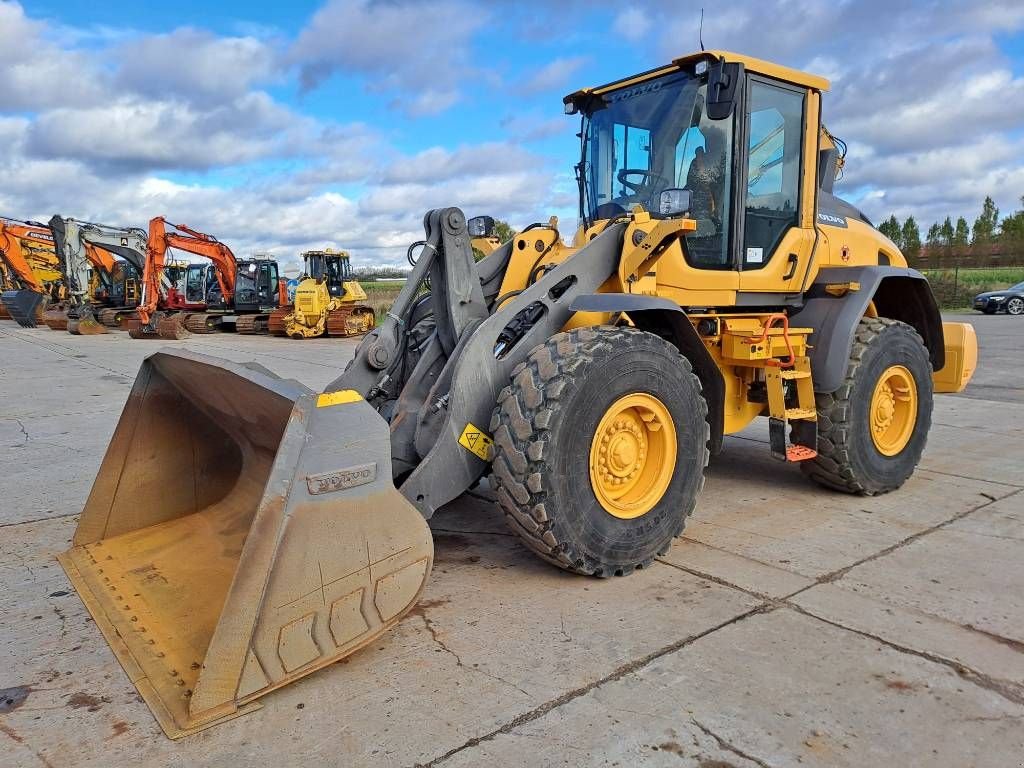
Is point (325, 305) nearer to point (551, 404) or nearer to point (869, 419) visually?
point (869, 419)

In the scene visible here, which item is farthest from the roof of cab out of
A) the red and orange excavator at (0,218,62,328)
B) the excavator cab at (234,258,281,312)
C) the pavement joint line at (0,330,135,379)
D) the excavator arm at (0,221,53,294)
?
the excavator arm at (0,221,53,294)

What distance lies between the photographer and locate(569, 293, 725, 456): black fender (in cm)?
371

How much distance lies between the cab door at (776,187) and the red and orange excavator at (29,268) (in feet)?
93.3

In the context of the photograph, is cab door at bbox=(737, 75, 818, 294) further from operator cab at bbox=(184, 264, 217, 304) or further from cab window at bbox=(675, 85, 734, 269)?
operator cab at bbox=(184, 264, 217, 304)

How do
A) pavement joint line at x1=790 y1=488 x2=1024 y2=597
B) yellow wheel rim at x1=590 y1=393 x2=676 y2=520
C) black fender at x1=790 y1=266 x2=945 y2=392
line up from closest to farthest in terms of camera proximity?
1. yellow wheel rim at x1=590 y1=393 x2=676 y2=520
2. pavement joint line at x1=790 y1=488 x2=1024 y2=597
3. black fender at x1=790 y1=266 x2=945 y2=392

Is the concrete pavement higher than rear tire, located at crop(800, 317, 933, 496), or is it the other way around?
rear tire, located at crop(800, 317, 933, 496)

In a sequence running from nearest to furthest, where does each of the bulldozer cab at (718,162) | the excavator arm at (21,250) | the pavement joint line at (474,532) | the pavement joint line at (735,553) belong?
the pavement joint line at (735,553)
the pavement joint line at (474,532)
the bulldozer cab at (718,162)
the excavator arm at (21,250)

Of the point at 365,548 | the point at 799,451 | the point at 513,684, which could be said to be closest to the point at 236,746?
the point at 365,548

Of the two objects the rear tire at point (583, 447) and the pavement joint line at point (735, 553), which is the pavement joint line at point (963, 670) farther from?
the rear tire at point (583, 447)

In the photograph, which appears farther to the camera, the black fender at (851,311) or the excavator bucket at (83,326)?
the excavator bucket at (83,326)

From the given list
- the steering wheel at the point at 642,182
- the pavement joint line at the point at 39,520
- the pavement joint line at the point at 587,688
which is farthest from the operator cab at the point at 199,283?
the pavement joint line at the point at 587,688

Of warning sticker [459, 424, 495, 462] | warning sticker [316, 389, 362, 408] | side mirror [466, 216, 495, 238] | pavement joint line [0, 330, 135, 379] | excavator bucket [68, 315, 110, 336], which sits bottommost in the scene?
pavement joint line [0, 330, 135, 379]

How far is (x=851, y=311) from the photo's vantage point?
486 cm

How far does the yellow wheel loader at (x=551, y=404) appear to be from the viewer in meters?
2.63
